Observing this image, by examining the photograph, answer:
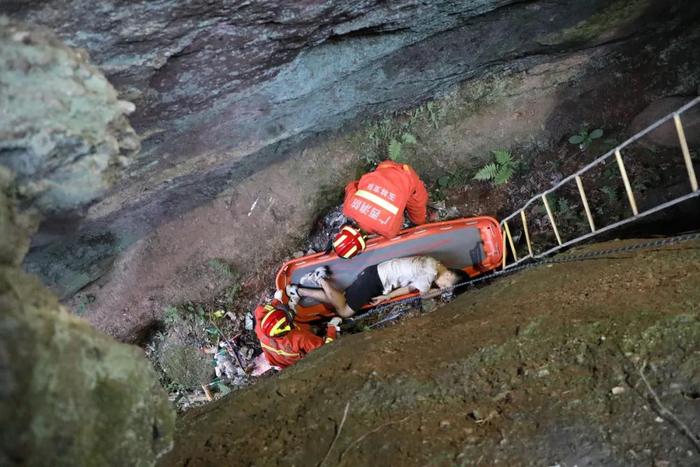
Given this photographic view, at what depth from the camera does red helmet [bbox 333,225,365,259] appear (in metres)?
5.70

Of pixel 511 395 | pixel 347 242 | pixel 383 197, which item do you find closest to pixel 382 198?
pixel 383 197

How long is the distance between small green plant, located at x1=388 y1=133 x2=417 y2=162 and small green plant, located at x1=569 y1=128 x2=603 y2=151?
1.81m

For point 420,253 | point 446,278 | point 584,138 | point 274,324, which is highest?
point 584,138

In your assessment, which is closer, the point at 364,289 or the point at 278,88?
the point at 278,88

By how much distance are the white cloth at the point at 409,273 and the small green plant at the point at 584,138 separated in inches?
82.5

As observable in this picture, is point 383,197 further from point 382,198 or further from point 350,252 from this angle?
point 350,252

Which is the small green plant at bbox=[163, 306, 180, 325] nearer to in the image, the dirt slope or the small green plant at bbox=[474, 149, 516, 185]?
the dirt slope

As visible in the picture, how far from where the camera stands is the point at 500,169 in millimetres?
6004

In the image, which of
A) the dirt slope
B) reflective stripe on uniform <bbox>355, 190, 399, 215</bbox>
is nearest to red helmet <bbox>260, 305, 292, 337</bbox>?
reflective stripe on uniform <bbox>355, 190, 399, 215</bbox>

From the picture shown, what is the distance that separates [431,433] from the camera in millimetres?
2584

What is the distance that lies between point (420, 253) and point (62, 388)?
4.70 metres

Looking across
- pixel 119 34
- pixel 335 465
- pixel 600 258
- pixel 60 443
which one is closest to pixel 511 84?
pixel 600 258

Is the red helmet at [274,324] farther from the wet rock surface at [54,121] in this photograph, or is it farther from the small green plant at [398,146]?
the wet rock surface at [54,121]

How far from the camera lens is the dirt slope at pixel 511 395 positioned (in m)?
2.36
